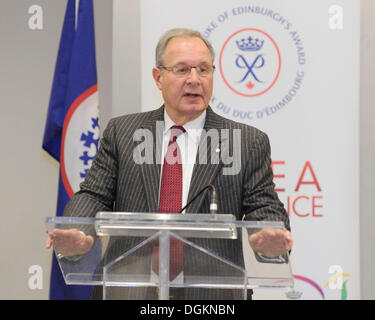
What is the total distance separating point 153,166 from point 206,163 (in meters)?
0.26

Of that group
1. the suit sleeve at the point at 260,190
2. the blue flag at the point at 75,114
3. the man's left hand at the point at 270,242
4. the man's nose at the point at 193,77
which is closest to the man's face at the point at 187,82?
the man's nose at the point at 193,77

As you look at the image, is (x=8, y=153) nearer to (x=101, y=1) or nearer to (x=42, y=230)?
(x=42, y=230)

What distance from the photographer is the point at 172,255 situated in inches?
87.7

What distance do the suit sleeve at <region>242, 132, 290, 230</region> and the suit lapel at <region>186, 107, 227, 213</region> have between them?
0.16 meters

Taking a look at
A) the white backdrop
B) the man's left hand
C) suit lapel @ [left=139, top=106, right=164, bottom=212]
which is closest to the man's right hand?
the man's left hand

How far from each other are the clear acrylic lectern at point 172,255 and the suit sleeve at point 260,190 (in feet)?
2.38

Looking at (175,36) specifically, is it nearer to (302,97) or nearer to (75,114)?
(302,97)

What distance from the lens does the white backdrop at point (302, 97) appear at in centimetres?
402

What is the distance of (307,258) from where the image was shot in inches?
159

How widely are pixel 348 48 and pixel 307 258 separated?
1.30 metres

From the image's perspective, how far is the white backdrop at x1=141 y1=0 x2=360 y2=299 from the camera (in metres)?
4.02

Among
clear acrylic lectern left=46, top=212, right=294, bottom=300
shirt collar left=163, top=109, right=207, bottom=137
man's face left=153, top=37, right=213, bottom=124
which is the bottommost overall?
clear acrylic lectern left=46, top=212, right=294, bottom=300

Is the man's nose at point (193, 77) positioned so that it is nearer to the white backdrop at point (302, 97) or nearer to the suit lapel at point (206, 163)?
the suit lapel at point (206, 163)

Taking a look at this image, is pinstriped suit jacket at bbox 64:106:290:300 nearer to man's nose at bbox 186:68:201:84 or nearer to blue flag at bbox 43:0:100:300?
man's nose at bbox 186:68:201:84
